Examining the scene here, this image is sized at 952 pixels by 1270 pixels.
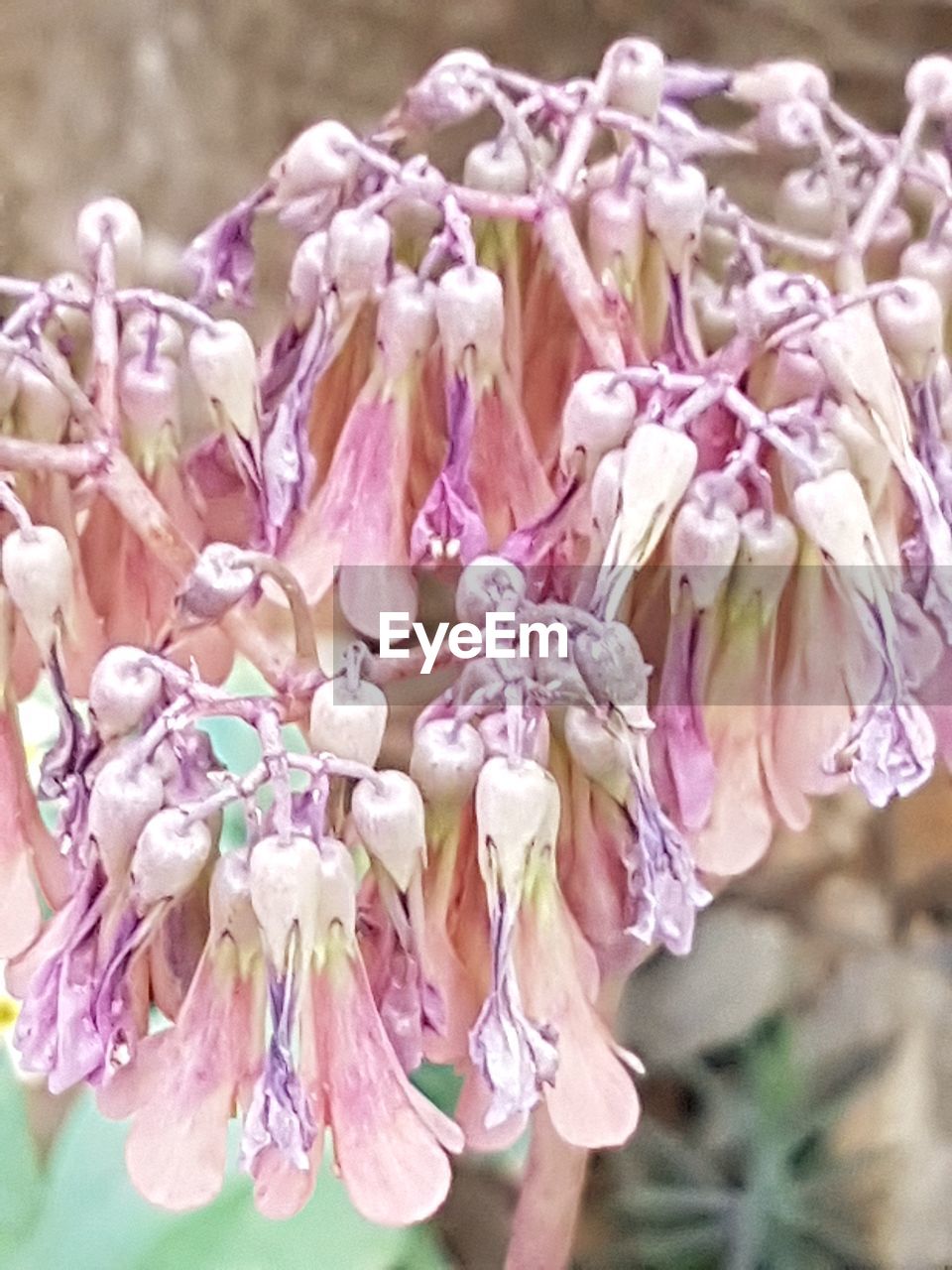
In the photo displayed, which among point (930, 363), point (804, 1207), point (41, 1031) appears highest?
point (930, 363)

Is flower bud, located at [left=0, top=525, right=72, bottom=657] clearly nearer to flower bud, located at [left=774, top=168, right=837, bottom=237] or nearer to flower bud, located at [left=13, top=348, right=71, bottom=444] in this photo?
flower bud, located at [left=13, top=348, right=71, bottom=444]

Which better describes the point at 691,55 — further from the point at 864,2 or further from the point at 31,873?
the point at 31,873

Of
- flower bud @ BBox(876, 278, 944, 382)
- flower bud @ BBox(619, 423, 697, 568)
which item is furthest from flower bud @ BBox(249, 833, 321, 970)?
flower bud @ BBox(876, 278, 944, 382)

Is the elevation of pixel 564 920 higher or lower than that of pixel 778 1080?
higher

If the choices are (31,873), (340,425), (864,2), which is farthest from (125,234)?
(864,2)

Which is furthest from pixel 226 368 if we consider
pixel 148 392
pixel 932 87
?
pixel 932 87

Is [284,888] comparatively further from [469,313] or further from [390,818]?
[469,313]

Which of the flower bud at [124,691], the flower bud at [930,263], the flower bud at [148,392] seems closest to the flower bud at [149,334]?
the flower bud at [148,392]
